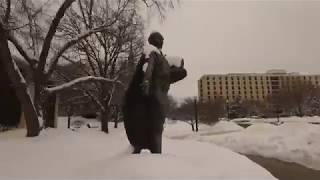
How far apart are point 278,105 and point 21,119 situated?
8938 mm

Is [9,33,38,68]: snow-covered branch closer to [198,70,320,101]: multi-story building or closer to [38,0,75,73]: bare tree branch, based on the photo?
[38,0,75,73]: bare tree branch

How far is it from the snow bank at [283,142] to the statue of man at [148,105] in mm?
4465

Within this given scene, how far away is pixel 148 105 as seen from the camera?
16.2ft

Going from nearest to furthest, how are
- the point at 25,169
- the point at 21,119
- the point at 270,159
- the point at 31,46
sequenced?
the point at 25,169 → the point at 270,159 → the point at 31,46 → the point at 21,119

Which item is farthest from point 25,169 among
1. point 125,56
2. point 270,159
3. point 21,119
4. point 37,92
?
point 125,56

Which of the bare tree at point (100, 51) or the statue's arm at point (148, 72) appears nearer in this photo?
the statue's arm at point (148, 72)

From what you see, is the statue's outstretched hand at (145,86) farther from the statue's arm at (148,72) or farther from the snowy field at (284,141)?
the snowy field at (284,141)

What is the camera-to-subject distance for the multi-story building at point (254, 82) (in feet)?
33.2

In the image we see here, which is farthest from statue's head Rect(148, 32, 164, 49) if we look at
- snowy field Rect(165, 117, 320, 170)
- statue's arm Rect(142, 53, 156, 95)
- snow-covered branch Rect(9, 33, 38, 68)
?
snowy field Rect(165, 117, 320, 170)

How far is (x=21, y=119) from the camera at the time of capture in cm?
1400

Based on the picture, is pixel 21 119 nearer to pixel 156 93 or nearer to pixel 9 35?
pixel 9 35

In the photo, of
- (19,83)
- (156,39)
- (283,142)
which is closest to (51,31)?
(19,83)

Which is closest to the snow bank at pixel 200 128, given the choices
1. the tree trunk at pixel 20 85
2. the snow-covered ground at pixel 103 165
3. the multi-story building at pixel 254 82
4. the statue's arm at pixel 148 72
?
the multi-story building at pixel 254 82

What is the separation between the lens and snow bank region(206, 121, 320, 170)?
8.93 m
